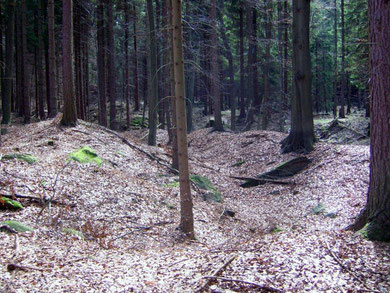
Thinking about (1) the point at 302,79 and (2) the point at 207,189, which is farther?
(1) the point at 302,79

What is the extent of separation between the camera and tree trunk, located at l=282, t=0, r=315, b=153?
49.3ft

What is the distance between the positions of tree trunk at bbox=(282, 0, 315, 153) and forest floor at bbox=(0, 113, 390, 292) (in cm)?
81

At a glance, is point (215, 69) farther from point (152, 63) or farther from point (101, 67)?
point (101, 67)

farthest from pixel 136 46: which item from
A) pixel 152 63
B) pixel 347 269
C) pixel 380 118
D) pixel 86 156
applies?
pixel 347 269

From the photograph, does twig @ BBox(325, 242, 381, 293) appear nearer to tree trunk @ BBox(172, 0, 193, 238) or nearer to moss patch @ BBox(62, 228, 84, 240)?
tree trunk @ BBox(172, 0, 193, 238)

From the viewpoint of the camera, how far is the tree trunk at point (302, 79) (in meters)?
15.0

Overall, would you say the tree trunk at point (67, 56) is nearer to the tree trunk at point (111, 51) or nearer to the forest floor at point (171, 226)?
the forest floor at point (171, 226)

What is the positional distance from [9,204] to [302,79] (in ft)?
39.6

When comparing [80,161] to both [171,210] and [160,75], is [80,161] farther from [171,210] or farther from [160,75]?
[160,75]

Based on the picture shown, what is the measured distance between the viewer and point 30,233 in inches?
274

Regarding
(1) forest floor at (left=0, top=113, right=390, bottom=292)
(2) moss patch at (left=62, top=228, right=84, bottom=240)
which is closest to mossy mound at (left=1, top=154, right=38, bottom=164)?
(1) forest floor at (left=0, top=113, right=390, bottom=292)

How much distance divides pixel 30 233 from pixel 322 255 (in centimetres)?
542

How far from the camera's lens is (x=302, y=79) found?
15078 mm

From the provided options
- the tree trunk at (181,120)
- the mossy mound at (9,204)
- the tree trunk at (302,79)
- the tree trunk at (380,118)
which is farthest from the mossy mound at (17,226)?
the tree trunk at (302,79)
